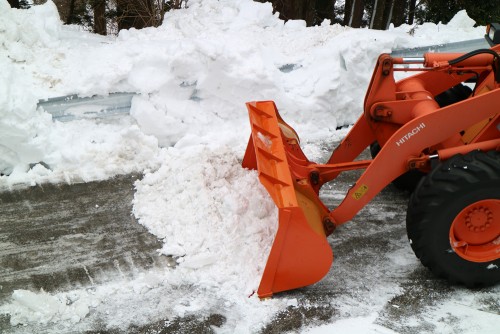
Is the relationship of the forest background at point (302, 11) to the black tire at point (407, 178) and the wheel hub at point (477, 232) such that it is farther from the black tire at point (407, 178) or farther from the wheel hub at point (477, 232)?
the wheel hub at point (477, 232)

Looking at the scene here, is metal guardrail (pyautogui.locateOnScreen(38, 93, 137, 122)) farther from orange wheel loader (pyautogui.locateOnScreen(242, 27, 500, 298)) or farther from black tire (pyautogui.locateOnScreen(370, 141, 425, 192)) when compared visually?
black tire (pyautogui.locateOnScreen(370, 141, 425, 192))

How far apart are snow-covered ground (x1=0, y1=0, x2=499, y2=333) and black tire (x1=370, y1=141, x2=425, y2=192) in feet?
3.33

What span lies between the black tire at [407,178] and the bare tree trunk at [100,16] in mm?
6488

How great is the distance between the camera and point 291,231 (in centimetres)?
337

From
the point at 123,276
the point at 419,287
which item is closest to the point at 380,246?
the point at 419,287

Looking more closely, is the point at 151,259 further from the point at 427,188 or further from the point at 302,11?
the point at 302,11

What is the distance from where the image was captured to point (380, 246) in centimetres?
420

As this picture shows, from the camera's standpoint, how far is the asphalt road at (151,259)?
11.3ft

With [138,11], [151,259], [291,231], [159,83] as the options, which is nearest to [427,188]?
[291,231]

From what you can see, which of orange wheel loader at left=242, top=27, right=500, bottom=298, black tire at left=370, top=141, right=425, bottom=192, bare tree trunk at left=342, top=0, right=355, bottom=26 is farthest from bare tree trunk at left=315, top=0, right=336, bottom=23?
orange wheel loader at left=242, top=27, right=500, bottom=298

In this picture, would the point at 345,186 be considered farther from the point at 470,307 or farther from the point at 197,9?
the point at 197,9

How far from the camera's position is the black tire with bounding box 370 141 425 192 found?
4.73 m

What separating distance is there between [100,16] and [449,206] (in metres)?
8.17

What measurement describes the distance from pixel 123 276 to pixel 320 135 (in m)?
3.06
